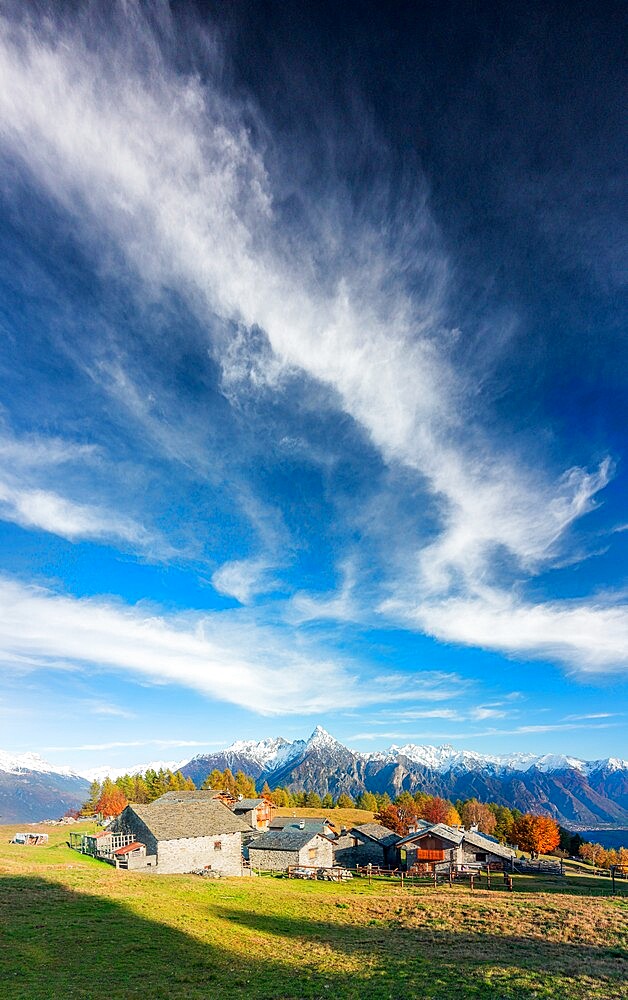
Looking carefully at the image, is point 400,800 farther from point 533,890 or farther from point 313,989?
point 313,989

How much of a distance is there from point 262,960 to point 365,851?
66.2 metres

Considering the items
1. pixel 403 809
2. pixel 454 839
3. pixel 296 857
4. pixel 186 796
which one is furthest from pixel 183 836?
pixel 403 809

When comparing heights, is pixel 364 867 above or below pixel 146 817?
below

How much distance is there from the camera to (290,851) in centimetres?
7594

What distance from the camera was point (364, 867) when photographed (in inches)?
3177

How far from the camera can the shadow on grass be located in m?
23.6

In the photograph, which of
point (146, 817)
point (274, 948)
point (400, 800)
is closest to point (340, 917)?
point (274, 948)

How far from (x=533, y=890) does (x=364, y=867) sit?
28273 mm

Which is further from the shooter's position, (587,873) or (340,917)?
(587,873)

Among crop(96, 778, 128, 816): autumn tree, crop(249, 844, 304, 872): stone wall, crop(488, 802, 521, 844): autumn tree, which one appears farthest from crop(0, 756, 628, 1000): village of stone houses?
crop(96, 778, 128, 816): autumn tree

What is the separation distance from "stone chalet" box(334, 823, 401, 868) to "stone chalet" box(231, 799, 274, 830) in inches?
1411

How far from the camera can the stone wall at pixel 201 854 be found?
65.6 m

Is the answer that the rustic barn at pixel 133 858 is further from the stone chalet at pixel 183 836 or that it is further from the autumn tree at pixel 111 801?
the autumn tree at pixel 111 801

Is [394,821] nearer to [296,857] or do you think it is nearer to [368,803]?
[296,857]
